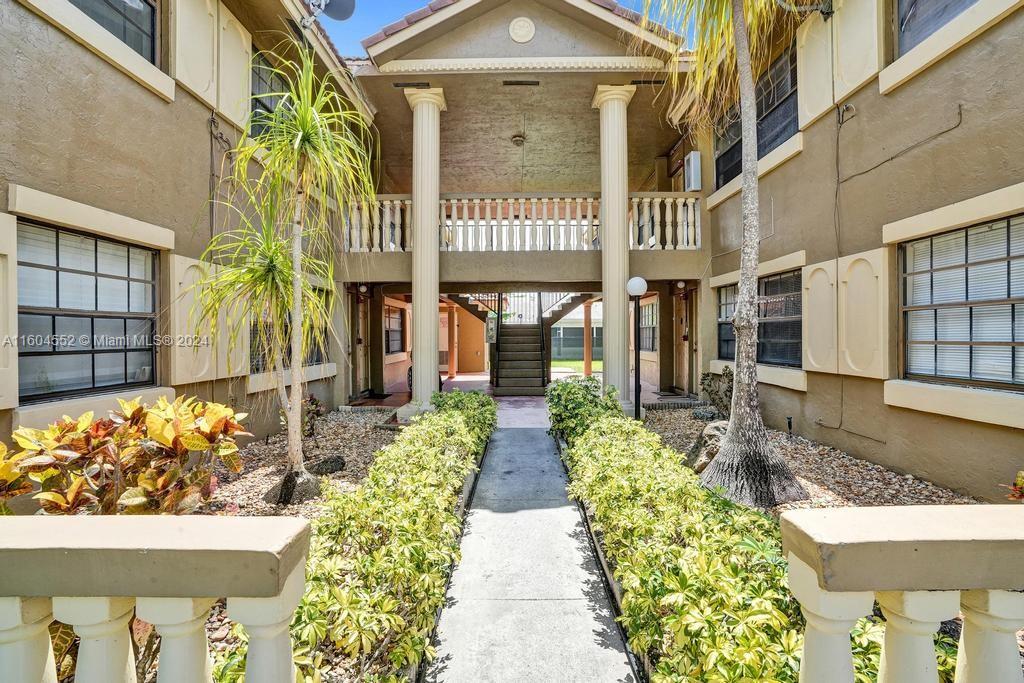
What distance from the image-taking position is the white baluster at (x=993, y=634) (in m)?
1.04

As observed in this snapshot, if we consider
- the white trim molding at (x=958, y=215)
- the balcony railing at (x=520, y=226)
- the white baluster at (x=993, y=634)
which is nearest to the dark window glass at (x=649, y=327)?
the balcony railing at (x=520, y=226)

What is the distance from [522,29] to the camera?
293 inches

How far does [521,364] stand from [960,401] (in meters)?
8.19

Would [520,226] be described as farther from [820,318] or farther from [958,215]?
[958,215]

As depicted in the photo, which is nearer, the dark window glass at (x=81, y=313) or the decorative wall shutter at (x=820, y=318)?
the dark window glass at (x=81, y=313)

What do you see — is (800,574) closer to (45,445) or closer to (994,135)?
(45,445)

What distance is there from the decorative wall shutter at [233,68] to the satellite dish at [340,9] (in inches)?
46.3

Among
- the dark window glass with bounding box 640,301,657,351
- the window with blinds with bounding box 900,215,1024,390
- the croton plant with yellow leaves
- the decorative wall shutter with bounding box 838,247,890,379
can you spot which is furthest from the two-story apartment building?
the dark window glass with bounding box 640,301,657,351

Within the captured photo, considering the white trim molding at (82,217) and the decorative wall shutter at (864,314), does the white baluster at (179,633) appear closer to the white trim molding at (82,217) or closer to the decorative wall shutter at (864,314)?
the white trim molding at (82,217)

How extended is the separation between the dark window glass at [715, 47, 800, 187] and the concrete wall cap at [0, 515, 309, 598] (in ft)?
25.0

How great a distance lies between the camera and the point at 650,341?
504 inches

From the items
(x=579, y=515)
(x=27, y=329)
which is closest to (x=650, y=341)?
(x=579, y=515)

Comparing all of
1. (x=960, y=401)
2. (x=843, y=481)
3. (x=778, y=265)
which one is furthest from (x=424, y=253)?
(x=960, y=401)

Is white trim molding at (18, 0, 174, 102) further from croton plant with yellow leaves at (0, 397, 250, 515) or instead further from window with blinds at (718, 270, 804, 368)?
window with blinds at (718, 270, 804, 368)
